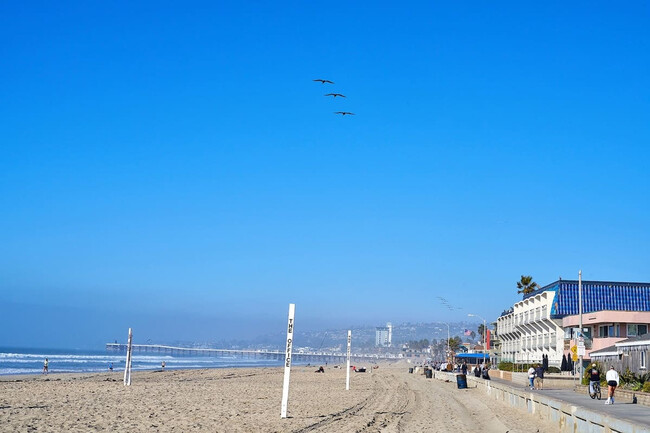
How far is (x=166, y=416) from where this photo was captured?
19875 mm

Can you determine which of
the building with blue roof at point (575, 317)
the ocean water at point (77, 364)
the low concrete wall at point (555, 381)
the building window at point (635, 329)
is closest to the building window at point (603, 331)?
the building with blue roof at point (575, 317)

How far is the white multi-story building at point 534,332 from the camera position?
57.2 metres

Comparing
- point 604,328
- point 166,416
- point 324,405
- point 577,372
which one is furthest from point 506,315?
point 166,416

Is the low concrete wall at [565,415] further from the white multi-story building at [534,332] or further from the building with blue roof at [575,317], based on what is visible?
the white multi-story building at [534,332]

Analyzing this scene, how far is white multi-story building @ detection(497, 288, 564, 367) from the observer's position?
188 feet

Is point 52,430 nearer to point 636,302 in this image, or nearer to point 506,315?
point 636,302

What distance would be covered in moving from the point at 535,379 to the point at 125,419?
2543 cm

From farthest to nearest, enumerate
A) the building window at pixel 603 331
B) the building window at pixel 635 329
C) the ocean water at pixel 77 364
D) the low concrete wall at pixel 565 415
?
1. the ocean water at pixel 77 364
2. the building window at pixel 603 331
3. the building window at pixel 635 329
4. the low concrete wall at pixel 565 415

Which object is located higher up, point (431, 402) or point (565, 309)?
point (565, 309)

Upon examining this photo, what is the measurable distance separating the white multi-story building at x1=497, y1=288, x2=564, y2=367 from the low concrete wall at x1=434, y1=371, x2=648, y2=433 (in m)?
28.1

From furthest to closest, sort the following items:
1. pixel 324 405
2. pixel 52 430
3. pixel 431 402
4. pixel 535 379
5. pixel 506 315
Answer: pixel 506 315, pixel 535 379, pixel 431 402, pixel 324 405, pixel 52 430

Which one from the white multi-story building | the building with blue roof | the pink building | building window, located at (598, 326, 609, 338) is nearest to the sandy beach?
the pink building

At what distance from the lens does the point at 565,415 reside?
57.5ft

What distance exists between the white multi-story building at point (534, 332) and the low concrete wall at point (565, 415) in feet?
92.2
